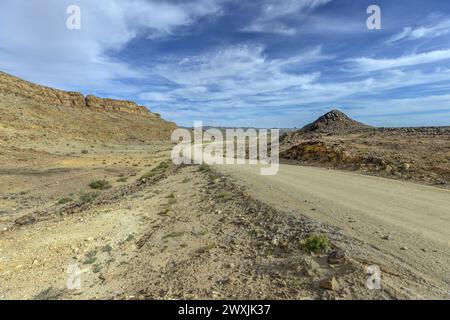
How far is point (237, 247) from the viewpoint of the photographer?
8.12 metres

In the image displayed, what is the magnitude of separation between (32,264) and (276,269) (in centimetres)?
665

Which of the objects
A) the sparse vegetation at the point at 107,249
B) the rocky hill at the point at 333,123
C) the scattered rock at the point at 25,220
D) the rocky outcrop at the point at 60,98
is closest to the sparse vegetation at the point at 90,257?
the sparse vegetation at the point at 107,249

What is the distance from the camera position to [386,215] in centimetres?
936

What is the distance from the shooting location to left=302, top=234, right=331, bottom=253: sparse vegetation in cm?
698

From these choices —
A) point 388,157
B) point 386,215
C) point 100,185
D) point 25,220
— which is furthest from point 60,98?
point 386,215

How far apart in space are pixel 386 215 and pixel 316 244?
3.39 metres

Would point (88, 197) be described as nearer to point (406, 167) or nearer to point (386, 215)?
point (386, 215)

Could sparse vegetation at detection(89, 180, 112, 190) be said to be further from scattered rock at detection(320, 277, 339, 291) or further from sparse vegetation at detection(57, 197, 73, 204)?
scattered rock at detection(320, 277, 339, 291)

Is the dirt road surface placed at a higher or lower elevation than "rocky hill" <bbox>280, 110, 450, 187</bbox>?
lower

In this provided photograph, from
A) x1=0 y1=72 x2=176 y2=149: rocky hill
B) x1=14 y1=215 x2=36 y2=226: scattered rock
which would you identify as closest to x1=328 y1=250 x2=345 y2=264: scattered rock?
x1=14 y1=215 x2=36 y2=226: scattered rock

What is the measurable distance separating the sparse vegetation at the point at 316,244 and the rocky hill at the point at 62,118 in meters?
47.1

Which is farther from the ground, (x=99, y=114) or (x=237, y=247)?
(x=99, y=114)
